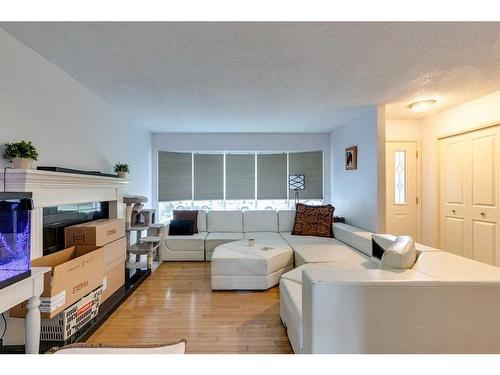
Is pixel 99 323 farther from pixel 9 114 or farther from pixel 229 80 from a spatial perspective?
pixel 229 80

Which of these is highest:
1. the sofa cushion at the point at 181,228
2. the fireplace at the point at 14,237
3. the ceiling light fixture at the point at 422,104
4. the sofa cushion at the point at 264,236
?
the ceiling light fixture at the point at 422,104

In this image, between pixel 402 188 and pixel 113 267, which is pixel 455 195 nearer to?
pixel 402 188

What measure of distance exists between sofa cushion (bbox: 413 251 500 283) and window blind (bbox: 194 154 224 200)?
406 centimetres

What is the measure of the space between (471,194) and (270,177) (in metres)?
3.26

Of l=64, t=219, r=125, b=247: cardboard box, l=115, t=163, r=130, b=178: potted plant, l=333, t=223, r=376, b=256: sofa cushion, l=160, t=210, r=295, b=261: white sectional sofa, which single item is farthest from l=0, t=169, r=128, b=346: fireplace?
l=333, t=223, r=376, b=256: sofa cushion

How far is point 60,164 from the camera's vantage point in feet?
7.89

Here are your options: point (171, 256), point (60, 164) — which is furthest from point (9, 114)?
point (171, 256)

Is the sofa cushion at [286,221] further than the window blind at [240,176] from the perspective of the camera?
No

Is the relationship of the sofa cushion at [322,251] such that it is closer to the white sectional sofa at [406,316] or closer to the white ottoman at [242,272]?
the white ottoman at [242,272]

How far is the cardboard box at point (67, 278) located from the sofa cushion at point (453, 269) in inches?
94.3

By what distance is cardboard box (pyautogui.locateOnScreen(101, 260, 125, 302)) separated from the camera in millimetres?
2600

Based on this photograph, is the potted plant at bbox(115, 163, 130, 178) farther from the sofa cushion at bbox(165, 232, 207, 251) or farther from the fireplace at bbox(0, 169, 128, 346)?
the sofa cushion at bbox(165, 232, 207, 251)

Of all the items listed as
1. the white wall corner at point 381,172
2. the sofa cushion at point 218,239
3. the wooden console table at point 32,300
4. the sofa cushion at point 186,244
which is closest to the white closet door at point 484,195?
the white wall corner at point 381,172

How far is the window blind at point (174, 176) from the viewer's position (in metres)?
5.16
